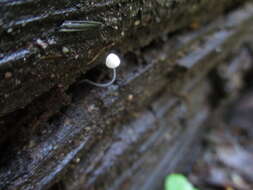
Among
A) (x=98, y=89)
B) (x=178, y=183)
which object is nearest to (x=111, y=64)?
(x=98, y=89)

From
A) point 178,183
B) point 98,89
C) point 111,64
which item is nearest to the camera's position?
point 111,64

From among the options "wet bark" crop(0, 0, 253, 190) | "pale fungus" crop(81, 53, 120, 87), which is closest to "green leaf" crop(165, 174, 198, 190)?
"wet bark" crop(0, 0, 253, 190)

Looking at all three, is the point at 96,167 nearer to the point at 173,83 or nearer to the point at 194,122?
the point at 173,83

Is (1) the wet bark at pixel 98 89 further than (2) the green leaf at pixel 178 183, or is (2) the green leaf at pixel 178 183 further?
(2) the green leaf at pixel 178 183

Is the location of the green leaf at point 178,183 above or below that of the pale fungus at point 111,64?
below

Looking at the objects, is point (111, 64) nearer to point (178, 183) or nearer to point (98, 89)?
point (98, 89)

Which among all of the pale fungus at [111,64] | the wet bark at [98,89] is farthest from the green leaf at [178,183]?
the pale fungus at [111,64]

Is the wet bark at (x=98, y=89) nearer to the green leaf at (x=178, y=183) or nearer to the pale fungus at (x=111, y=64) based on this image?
the pale fungus at (x=111, y=64)

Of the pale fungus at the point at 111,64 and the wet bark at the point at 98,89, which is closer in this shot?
the wet bark at the point at 98,89

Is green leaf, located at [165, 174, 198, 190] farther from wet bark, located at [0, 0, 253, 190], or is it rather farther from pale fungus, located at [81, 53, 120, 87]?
pale fungus, located at [81, 53, 120, 87]

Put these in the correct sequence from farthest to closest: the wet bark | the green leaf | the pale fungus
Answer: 1. the green leaf
2. the pale fungus
3. the wet bark

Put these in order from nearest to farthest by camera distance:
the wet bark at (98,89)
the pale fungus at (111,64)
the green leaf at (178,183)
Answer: the wet bark at (98,89)
the pale fungus at (111,64)
the green leaf at (178,183)

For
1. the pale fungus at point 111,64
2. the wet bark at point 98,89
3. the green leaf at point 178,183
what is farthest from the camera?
the green leaf at point 178,183
